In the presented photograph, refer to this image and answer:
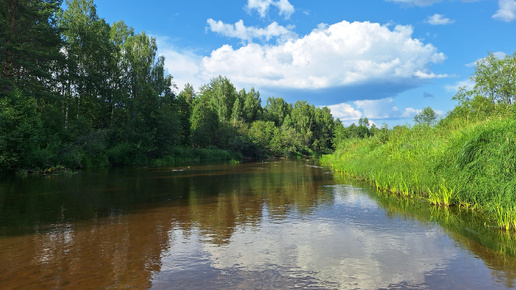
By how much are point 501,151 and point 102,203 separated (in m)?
15.6

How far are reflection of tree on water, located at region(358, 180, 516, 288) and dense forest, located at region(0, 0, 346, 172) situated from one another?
27.3 metres

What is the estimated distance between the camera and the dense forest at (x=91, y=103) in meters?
26.6

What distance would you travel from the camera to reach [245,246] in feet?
25.8

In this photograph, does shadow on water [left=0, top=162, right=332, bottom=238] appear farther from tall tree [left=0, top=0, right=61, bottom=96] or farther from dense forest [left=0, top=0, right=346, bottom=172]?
tall tree [left=0, top=0, right=61, bottom=96]

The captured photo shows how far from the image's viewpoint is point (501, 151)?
9445mm

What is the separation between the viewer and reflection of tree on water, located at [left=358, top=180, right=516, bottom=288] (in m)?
6.57

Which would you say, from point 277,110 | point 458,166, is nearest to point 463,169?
point 458,166

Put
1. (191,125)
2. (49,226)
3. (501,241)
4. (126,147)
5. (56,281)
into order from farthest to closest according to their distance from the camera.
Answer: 1. (191,125)
2. (126,147)
3. (49,226)
4. (501,241)
5. (56,281)

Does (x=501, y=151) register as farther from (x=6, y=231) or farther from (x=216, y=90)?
(x=216, y=90)

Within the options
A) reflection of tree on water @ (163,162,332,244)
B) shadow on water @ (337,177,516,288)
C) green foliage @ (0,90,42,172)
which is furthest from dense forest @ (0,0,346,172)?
shadow on water @ (337,177,516,288)

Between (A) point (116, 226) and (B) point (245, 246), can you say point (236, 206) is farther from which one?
(B) point (245, 246)

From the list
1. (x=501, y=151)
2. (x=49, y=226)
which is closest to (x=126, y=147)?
(x=49, y=226)

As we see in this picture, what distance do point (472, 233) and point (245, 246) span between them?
274 inches

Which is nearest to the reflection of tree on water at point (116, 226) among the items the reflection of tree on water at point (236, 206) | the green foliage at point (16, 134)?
the reflection of tree on water at point (236, 206)
